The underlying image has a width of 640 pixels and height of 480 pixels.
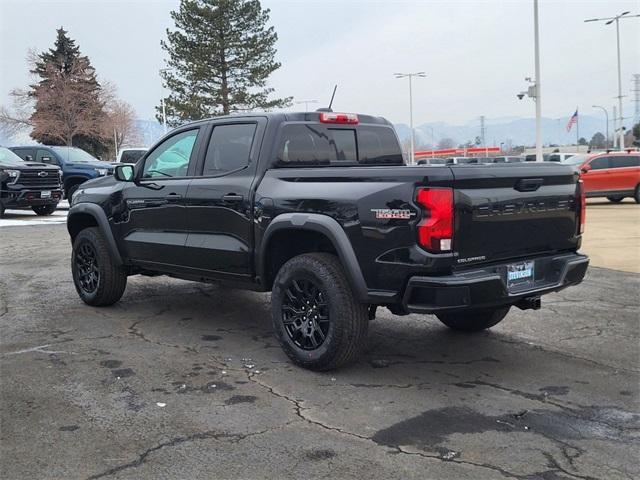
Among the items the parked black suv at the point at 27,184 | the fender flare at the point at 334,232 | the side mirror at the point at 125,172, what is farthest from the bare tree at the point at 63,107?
the fender flare at the point at 334,232

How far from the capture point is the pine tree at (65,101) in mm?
47625

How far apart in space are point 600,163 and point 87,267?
17658 millimetres

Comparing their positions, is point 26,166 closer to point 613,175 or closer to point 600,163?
point 600,163

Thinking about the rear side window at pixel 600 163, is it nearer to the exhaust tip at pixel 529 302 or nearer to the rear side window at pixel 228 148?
the exhaust tip at pixel 529 302

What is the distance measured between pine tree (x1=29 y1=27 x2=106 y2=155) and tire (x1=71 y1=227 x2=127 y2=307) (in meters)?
44.5

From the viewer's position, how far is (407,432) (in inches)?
144

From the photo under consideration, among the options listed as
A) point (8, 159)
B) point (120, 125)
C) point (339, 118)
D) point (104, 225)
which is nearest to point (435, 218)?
point (339, 118)

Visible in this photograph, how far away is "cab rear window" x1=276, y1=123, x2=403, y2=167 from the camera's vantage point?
5.16 meters

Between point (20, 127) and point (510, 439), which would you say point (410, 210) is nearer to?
point (510, 439)

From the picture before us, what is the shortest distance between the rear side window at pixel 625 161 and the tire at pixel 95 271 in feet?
58.1

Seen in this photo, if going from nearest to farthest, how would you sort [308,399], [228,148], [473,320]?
[308,399] < [228,148] < [473,320]

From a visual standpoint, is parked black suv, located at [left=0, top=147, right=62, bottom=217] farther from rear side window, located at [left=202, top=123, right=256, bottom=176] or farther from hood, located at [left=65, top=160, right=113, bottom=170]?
rear side window, located at [left=202, top=123, right=256, bottom=176]

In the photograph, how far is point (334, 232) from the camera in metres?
4.38

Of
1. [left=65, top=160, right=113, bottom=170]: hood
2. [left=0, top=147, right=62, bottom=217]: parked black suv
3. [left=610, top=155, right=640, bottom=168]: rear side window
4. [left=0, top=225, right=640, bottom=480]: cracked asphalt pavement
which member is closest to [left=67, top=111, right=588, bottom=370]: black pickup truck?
[left=0, top=225, right=640, bottom=480]: cracked asphalt pavement
